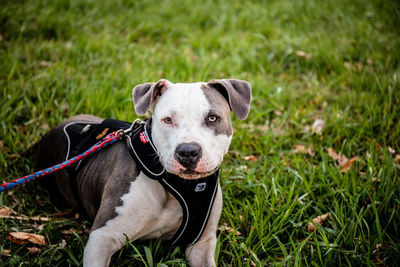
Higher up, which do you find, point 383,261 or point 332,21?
point 332,21

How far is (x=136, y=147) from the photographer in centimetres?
239

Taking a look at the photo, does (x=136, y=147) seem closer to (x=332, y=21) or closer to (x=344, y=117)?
(x=344, y=117)

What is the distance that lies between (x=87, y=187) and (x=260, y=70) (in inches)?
135

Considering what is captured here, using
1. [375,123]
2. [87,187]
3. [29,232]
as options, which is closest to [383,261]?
[375,123]

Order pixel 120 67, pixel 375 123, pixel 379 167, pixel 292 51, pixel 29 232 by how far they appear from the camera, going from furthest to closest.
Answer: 1. pixel 292 51
2. pixel 120 67
3. pixel 375 123
4. pixel 379 167
5. pixel 29 232

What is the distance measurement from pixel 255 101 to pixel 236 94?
2.20 meters

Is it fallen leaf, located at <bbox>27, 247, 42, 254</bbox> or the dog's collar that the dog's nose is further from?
fallen leaf, located at <bbox>27, 247, 42, 254</bbox>

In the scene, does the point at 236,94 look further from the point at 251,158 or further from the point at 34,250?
the point at 34,250

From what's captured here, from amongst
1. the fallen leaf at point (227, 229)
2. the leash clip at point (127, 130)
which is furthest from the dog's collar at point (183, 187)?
the fallen leaf at point (227, 229)

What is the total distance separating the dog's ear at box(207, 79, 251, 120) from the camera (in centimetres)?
244

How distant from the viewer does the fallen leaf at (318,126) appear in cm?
398

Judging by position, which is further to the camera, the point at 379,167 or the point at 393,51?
the point at 393,51

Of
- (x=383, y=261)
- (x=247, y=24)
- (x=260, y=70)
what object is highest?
(x=247, y=24)

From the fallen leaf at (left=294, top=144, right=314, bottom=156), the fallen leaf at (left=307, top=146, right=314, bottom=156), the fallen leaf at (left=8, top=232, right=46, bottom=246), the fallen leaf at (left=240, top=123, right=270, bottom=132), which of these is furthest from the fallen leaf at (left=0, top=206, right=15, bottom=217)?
the fallen leaf at (left=307, top=146, right=314, bottom=156)
